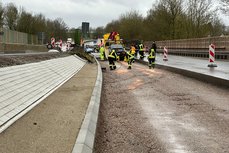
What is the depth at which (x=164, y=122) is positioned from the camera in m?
8.08

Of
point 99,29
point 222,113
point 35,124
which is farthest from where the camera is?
point 99,29

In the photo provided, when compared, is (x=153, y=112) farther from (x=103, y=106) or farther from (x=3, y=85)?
(x=3, y=85)

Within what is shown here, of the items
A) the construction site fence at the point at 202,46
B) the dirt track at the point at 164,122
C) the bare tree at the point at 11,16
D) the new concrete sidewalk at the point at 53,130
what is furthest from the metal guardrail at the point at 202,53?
the bare tree at the point at 11,16

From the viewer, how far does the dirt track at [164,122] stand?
6199 mm

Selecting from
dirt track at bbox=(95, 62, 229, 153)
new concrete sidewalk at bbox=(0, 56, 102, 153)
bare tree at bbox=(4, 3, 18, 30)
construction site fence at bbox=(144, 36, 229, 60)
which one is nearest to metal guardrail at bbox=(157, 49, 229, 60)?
construction site fence at bbox=(144, 36, 229, 60)

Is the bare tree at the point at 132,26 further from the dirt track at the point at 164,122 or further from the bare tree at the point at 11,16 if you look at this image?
the dirt track at the point at 164,122

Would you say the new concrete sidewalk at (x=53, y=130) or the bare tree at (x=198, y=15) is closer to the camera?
the new concrete sidewalk at (x=53, y=130)

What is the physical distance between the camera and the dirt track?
244 inches

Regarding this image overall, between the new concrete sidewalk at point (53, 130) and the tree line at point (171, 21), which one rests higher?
the tree line at point (171, 21)

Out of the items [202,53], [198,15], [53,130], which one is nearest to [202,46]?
[202,53]

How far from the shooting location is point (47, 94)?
1066 centimetres

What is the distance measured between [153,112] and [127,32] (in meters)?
86.9

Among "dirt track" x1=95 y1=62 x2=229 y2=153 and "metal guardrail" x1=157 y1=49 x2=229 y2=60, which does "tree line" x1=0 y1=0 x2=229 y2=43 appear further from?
"dirt track" x1=95 y1=62 x2=229 y2=153

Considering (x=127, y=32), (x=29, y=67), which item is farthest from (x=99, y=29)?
(x=29, y=67)
